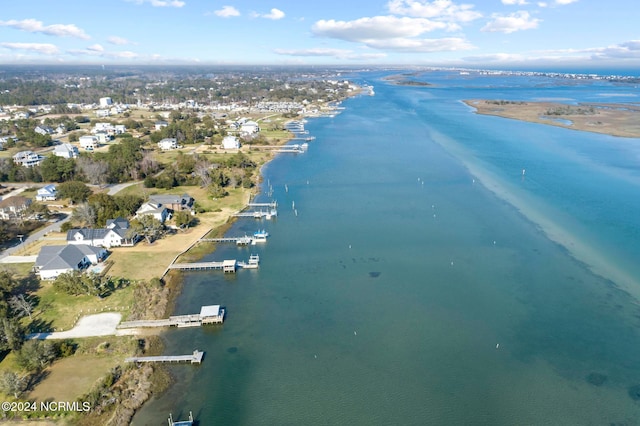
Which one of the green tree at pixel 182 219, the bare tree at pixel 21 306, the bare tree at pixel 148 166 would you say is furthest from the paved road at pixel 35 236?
the bare tree at pixel 148 166

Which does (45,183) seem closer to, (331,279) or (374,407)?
(331,279)

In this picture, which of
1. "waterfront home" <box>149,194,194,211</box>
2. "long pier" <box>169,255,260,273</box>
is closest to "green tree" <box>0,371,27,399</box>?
"long pier" <box>169,255,260,273</box>

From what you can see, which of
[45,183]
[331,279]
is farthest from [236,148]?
[331,279]

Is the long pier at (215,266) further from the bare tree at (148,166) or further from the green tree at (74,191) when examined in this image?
the bare tree at (148,166)

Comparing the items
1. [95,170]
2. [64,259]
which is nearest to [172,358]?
[64,259]

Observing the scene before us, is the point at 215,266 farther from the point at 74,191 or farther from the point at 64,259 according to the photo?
the point at 74,191

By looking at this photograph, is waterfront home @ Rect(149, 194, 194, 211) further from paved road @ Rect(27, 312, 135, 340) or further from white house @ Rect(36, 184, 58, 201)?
paved road @ Rect(27, 312, 135, 340)
